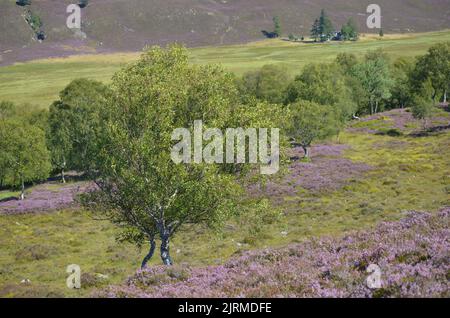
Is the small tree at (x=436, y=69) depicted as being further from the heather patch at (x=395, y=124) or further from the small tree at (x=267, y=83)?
the small tree at (x=267, y=83)

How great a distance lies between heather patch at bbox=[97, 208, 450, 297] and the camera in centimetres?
1116

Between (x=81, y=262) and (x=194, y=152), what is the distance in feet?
58.4

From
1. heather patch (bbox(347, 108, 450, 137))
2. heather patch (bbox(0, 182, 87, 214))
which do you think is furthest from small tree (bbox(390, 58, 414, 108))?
heather patch (bbox(0, 182, 87, 214))

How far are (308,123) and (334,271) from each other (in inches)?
2211

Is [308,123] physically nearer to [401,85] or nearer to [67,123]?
[67,123]

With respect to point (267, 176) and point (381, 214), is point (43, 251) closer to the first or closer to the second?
point (267, 176)

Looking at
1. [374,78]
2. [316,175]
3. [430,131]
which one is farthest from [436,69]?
[316,175]

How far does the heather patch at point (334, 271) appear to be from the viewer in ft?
36.6

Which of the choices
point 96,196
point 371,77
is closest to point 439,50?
point 371,77

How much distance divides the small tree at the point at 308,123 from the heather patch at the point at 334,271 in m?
50.1

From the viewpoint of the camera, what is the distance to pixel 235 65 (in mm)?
182000

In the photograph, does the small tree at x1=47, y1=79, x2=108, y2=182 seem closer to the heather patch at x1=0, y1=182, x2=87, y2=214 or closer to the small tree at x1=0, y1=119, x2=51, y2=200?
the small tree at x1=0, y1=119, x2=51, y2=200

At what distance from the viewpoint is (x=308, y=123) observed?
67562 mm
